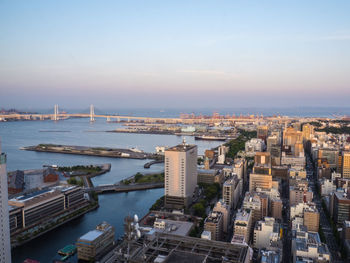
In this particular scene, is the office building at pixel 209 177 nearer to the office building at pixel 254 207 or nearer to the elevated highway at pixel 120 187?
the elevated highway at pixel 120 187

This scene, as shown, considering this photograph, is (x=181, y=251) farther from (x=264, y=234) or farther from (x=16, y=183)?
(x=16, y=183)

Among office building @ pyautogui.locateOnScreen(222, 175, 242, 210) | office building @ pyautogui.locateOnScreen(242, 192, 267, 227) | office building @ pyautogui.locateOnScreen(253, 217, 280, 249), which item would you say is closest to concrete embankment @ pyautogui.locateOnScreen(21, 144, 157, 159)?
office building @ pyautogui.locateOnScreen(222, 175, 242, 210)

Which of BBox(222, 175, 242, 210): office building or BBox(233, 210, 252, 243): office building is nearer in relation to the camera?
BBox(233, 210, 252, 243): office building

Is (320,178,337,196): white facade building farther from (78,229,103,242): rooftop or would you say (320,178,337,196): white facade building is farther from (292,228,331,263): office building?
(78,229,103,242): rooftop

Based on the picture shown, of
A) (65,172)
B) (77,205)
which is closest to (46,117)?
(65,172)

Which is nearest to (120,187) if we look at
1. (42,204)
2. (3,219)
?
(42,204)
